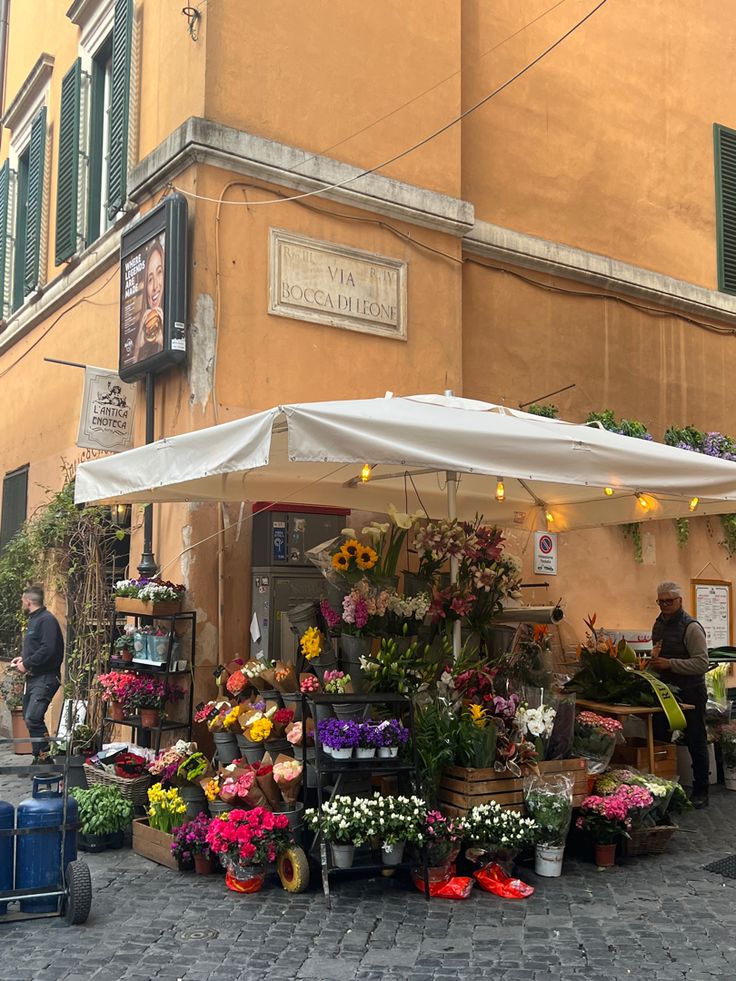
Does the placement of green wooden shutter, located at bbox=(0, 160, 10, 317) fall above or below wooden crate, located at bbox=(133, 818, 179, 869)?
above

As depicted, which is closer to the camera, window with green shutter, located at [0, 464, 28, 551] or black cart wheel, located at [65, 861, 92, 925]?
black cart wheel, located at [65, 861, 92, 925]

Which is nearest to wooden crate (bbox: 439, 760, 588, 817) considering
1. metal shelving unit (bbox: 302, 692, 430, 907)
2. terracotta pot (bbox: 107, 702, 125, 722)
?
metal shelving unit (bbox: 302, 692, 430, 907)

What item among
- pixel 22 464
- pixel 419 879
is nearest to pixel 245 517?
pixel 419 879

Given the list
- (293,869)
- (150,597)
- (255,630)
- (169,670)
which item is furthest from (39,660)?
(293,869)

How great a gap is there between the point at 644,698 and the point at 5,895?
14.7 feet

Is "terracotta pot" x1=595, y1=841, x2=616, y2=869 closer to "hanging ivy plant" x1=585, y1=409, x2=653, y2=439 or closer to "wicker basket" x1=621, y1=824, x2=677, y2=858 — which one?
"wicker basket" x1=621, y1=824, x2=677, y2=858

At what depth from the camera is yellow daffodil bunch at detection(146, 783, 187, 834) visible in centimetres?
593

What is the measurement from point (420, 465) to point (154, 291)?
373 cm

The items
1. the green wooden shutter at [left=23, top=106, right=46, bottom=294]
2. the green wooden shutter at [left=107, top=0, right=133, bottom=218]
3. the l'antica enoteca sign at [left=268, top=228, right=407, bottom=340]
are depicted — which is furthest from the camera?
the green wooden shutter at [left=23, top=106, right=46, bottom=294]

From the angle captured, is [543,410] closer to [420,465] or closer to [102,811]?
[420,465]

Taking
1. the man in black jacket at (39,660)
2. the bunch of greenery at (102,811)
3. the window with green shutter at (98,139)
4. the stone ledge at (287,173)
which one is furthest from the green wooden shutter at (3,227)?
the bunch of greenery at (102,811)

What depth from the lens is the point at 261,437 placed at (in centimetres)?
505

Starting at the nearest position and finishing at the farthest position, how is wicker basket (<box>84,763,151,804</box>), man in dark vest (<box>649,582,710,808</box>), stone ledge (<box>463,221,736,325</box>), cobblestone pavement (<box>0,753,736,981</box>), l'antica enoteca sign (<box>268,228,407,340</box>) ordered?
cobblestone pavement (<box>0,753,736,981</box>), wicker basket (<box>84,763,151,804</box>), man in dark vest (<box>649,582,710,808</box>), l'antica enoteca sign (<box>268,228,407,340</box>), stone ledge (<box>463,221,736,325</box>)

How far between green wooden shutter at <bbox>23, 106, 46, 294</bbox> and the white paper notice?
650 cm
